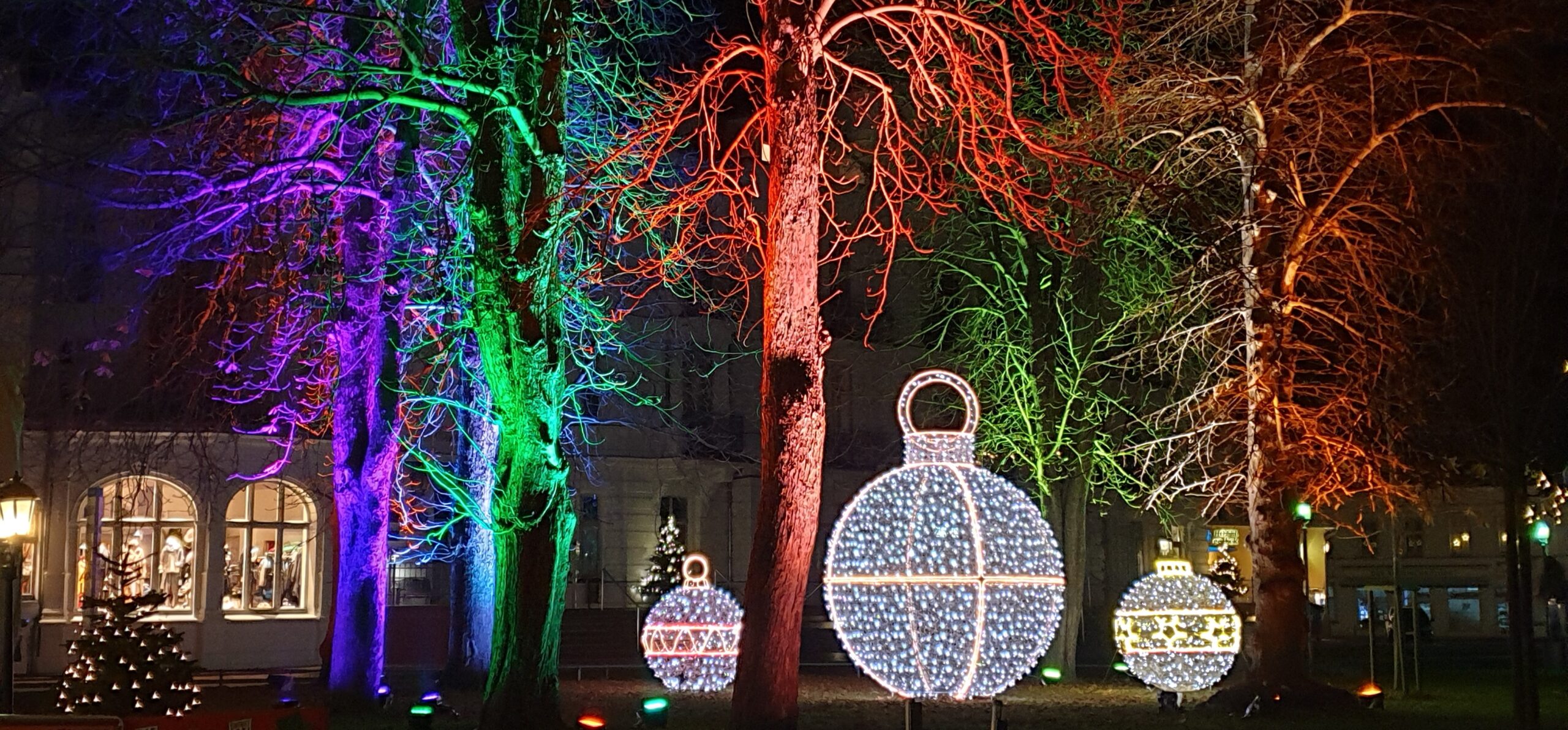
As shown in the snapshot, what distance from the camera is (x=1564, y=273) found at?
68.5 ft

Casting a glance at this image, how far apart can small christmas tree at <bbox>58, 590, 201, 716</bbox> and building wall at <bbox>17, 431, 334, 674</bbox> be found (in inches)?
483

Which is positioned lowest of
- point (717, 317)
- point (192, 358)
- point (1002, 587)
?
point (1002, 587)

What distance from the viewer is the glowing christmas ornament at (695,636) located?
69.5 ft

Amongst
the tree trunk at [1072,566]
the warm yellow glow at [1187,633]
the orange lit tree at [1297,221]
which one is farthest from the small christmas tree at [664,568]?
the orange lit tree at [1297,221]

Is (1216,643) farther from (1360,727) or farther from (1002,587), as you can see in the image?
(1002,587)

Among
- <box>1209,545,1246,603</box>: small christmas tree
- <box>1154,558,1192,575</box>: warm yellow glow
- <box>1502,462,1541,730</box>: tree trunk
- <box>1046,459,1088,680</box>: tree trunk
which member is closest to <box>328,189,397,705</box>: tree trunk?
<box>1154,558,1192,575</box>: warm yellow glow

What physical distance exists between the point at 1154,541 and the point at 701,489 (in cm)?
1467

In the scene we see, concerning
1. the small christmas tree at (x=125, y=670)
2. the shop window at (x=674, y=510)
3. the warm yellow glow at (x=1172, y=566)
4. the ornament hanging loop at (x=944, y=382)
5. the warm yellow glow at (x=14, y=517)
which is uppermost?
the ornament hanging loop at (x=944, y=382)

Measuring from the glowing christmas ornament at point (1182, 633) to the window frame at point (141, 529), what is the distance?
21060mm

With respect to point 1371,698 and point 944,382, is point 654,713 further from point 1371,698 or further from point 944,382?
point 1371,698

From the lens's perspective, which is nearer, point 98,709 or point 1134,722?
point 98,709

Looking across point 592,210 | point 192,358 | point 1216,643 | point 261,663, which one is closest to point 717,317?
point 261,663

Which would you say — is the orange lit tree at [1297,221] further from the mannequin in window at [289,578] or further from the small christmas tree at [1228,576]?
the mannequin in window at [289,578]

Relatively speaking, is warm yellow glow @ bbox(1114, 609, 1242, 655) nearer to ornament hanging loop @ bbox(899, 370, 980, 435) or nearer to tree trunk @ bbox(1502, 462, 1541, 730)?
tree trunk @ bbox(1502, 462, 1541, 730)
